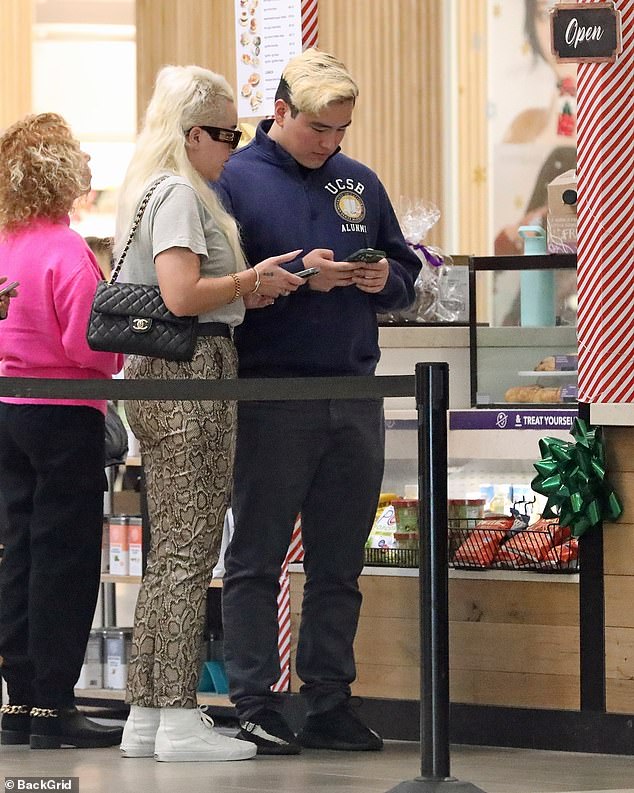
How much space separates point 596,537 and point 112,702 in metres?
1.61

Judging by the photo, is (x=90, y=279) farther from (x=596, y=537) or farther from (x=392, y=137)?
(x=392, y=137)

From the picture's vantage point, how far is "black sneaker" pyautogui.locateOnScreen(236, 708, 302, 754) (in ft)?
11.5

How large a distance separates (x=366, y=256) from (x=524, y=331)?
91cm

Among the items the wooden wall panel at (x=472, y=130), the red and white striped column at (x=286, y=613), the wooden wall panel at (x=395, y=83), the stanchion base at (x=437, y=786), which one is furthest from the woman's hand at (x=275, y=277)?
the wooden wall panel at (x=472, y=130)

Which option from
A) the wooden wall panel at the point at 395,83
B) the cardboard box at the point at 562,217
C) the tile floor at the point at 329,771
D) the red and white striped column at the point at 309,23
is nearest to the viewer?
the tile floor at the point at 329,771

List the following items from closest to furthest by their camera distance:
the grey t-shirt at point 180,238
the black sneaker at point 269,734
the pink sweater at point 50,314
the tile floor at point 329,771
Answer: the tile floor at point 329,771 < the grey t-shirt at point 180,238 < the black sneaker at point 269,734 < the pink sweater at point 50,314

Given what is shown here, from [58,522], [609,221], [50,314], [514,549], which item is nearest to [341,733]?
[514,549]

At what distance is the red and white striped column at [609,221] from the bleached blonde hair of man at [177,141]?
82cm

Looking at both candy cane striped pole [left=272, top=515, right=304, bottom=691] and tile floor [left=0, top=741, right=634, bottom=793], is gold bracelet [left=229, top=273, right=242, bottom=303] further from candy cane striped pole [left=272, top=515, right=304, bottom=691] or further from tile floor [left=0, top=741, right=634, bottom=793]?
tile floor [left=0, top=741, right=634, bottom=793]

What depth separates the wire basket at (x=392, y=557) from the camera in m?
3.87

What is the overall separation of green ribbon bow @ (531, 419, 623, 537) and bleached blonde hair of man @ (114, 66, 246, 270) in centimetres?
86

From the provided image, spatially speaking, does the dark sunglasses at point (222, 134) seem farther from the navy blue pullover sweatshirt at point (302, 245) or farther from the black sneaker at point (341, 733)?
the black sneaker at point (341, 733)

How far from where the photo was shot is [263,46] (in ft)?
14.6

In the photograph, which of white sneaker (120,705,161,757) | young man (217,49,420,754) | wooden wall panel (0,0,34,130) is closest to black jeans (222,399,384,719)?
young man (217,49,420,754)
